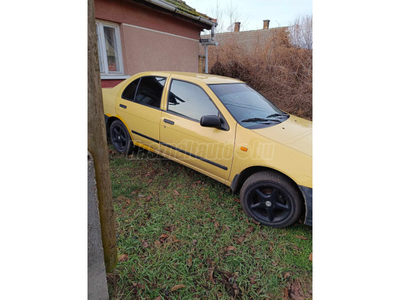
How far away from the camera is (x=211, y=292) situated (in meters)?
1.95

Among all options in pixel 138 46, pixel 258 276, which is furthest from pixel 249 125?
pixel 138 46

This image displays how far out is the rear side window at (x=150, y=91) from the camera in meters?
3.67

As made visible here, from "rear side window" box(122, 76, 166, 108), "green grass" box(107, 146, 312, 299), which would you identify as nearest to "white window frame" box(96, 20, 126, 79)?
"rear side window" box(122, 76, 166, 108)

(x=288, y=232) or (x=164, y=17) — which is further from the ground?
(x=164, y=17)

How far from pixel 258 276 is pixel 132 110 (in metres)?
3.09

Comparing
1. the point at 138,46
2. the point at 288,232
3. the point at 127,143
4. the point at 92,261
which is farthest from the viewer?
the point at 138,46

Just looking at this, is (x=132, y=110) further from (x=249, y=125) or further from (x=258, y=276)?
(x=258, y=276)

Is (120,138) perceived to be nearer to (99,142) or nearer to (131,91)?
(131,91)

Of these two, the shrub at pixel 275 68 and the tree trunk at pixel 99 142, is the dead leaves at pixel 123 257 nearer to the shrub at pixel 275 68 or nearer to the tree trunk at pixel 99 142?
the tree trunk at pixel 99 142

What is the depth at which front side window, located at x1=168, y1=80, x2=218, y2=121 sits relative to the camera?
3146 mm

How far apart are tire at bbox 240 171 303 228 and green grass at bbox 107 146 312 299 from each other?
13 centimetres

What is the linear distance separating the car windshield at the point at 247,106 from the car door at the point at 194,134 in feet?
0.59

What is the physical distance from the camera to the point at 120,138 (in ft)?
14.4

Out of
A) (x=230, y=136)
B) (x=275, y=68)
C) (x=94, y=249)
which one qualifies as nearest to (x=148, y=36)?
(x=230, y=136)
